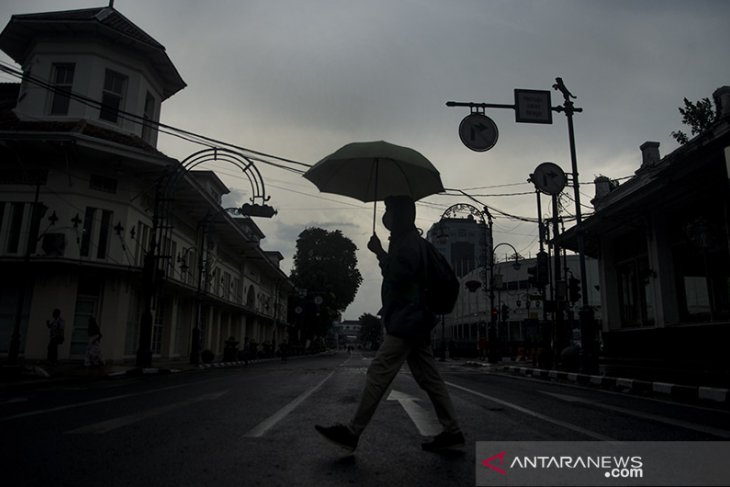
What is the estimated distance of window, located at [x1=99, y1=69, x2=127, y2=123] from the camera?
71.0 ft

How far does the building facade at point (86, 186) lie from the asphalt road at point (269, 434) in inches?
418

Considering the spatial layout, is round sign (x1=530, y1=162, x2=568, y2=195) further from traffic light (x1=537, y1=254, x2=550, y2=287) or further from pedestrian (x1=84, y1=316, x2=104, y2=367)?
pedestrian (x1=84, y1=316, x2=104, y2=367)

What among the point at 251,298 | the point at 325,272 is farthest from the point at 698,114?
the point at 325,272

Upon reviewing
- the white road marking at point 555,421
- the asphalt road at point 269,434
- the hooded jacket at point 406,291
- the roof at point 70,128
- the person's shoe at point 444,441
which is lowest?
the asphalt road at point 269,434

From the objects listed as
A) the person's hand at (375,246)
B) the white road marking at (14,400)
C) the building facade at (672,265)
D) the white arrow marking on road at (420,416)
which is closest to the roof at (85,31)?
the white road marking at (14,400)

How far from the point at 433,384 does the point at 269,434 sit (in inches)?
63.3

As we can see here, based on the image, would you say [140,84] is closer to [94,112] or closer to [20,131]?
[94,112]

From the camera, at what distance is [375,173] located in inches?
204

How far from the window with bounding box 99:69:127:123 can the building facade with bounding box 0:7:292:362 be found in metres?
0.04

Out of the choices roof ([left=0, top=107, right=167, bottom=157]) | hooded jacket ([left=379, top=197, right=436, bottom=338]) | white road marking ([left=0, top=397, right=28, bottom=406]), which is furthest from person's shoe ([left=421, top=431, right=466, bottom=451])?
roof ([left=0, top=107, right=167, bottom=157])

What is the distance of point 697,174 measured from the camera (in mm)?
12703

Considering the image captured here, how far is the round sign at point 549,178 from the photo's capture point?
15641 millimetres

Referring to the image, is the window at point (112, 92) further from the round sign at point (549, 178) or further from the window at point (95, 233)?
the round sign at point (549, 178)

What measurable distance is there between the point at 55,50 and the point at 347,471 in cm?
2364
